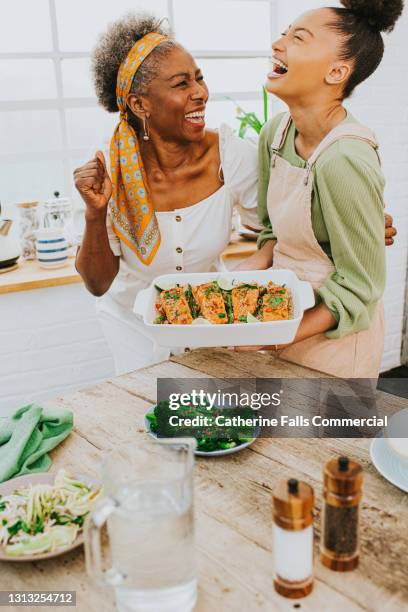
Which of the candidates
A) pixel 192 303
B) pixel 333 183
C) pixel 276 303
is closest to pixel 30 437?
pixel 192 303

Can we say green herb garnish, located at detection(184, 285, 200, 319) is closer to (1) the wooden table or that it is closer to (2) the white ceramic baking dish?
(2) the white ceramic baking dish

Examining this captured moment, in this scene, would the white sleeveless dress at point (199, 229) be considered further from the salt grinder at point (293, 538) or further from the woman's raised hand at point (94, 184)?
the salt grinder at point (293, 538)

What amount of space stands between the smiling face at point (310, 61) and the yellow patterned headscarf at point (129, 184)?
0.41 metres

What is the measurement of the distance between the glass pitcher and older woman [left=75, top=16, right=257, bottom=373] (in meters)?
1.07

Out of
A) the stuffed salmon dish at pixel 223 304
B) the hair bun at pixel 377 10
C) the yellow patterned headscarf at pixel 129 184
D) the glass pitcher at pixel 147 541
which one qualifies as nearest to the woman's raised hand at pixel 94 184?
the yellow patterned headscarf at pixel 129 184

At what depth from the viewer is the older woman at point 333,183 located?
58.9 inches

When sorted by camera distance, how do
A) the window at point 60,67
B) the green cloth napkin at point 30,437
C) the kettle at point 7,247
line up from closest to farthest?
the green cloth napkin at point 30,437 → the kettle at point 7,247 → the window at point 60,67

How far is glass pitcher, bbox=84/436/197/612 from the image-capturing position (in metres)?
0.72

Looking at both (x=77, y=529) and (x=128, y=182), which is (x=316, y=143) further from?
(x=77, y=529)

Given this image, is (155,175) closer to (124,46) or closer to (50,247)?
(124,46)

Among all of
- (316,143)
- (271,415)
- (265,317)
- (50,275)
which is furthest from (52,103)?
(271,415)

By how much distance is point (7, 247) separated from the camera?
8.90 feet

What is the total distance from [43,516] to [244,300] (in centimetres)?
72

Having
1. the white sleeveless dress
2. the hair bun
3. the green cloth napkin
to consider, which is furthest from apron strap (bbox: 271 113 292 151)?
the green cloth napkin
